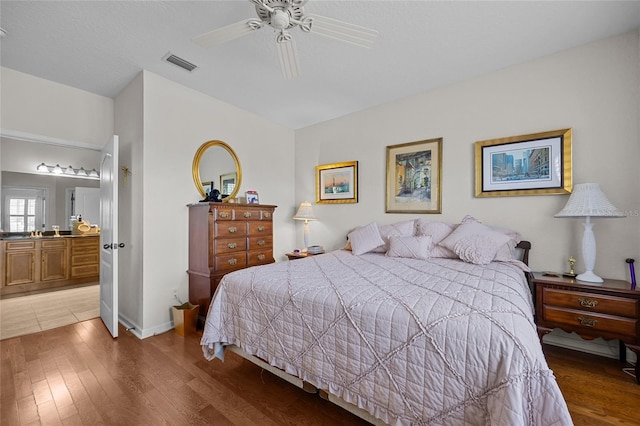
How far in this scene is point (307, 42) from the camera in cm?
230

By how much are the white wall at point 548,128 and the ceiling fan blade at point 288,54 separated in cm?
187

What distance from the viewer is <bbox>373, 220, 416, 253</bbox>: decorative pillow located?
3029mm

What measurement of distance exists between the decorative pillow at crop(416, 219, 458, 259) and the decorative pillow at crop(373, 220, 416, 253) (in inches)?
3.5

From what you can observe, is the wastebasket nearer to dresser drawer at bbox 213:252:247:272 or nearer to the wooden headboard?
dresser drawer at bbox 213:252:247:272

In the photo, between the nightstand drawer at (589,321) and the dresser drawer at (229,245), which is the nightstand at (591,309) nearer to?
the nightstand drawer at (589,321)

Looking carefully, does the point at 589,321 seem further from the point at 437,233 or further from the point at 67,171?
the point at 67,171

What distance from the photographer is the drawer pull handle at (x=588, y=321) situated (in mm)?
1934

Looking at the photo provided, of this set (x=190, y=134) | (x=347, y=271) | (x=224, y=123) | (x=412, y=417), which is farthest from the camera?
(x=224, y=123)

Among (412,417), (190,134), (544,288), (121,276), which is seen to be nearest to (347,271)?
(412,417)

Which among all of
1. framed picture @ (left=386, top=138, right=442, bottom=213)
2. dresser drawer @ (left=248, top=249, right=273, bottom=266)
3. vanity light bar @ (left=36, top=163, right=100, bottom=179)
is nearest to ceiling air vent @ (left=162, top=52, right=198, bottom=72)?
dresser drawer @ (left=248, top=249, right=273, bottom=266)

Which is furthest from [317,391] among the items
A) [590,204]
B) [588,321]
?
[590,204]

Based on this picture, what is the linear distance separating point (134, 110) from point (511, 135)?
3.96m

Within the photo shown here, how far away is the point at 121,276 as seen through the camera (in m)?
3.10

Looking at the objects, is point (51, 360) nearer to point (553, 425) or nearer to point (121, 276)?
point (121, 276)
